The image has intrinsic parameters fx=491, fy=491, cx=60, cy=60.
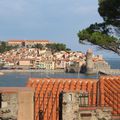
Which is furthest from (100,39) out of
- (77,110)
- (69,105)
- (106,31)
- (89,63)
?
(89,63)

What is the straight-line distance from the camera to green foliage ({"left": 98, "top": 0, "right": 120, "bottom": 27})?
44.9ft

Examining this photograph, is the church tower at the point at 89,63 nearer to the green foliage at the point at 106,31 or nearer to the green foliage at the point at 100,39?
the green foliage at the point at 106,31

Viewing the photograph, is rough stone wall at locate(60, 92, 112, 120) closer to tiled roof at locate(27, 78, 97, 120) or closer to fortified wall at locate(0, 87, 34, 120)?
fortified wall at locate(0, 87, 34, 120)

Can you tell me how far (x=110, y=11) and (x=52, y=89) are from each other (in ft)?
9.32

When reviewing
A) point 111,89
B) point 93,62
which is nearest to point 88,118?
point 111,89

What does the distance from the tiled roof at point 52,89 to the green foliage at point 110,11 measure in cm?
186

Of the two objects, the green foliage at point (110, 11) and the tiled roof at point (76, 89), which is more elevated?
the green foliage at point (110, 11)

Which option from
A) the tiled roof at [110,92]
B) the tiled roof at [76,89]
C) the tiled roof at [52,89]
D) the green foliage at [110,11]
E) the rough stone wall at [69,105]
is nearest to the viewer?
the rough stone wall at [69,105]

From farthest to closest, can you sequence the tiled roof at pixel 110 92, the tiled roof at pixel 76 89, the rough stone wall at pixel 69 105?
the tiled roof at pixel 110 92, the tiled roof at pixel 76 89, the rough stone wall at pixel 69 105

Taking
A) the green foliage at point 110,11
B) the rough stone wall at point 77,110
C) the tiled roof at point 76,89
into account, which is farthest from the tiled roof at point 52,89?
the rough stone wall at point 77,110

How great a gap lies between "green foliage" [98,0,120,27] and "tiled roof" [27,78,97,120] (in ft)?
6.10

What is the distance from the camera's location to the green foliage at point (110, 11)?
44.9ft

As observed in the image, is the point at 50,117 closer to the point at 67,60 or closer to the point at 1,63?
the point at 67,60

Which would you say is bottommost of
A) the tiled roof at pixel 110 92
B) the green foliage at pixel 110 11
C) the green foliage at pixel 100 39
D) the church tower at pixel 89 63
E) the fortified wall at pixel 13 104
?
the church tower at pixel 89 63
